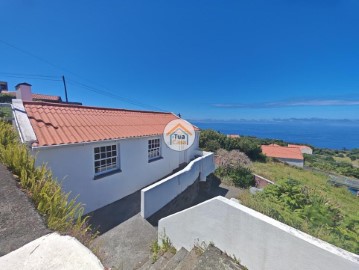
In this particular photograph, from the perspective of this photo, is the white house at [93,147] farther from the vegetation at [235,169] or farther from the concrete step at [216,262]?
the vegetation at [235,169]

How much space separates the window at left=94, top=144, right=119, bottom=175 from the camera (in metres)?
7.15

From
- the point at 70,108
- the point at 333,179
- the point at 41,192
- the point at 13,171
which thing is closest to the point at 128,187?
the point at 70,108

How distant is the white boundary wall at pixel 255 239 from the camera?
2.79 meters

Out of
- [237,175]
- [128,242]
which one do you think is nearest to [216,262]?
[128,242]

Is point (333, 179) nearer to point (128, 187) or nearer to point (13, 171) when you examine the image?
point (128, 187)

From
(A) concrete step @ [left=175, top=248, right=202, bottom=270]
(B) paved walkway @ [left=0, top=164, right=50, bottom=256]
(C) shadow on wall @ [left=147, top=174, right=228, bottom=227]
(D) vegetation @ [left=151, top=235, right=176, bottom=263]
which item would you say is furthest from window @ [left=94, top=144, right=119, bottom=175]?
(A) concrete step @ [left=175, top=248, right=202, bottom=270]

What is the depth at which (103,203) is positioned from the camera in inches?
286

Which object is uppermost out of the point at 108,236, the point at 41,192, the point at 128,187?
the point at 41,192

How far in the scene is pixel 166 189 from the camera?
736 cm

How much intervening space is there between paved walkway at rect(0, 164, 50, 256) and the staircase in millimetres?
2820

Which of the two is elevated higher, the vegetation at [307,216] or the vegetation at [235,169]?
the vegetation at [307,216]

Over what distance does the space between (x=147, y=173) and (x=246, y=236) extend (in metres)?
6.56

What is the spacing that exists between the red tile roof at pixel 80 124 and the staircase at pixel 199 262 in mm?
4588

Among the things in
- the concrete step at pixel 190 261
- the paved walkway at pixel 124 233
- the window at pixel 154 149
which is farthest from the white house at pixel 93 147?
the concrete step at pixel 190 261
